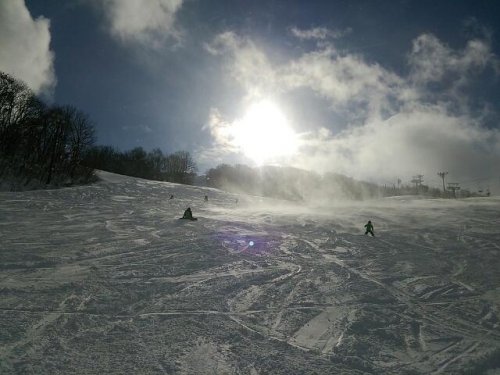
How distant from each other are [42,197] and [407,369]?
96.0 feet

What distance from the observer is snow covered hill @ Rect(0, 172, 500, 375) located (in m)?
5.56

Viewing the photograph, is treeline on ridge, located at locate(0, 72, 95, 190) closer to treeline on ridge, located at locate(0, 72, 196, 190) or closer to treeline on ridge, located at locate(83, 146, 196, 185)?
treeline on ridge, located at locate(0, 72, 196, 190)

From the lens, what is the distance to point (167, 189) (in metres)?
45.1

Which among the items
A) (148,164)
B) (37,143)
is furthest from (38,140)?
(148,164)

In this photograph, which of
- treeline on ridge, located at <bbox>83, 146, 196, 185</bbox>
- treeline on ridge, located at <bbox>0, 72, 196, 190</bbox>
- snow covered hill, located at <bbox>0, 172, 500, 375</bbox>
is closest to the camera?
snow covered hill, located at <bbox>0, 172, 500, 375</bbox>

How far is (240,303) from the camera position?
7.94 metres

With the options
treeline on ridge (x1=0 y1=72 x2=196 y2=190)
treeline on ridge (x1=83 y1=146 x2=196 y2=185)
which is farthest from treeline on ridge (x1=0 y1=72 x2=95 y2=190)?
treeline on ridge (x1=83 y1=146 x2=196 y2=185)

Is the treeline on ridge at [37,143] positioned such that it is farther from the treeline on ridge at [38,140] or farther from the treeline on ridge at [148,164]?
the treeline on ridge at [148,164]

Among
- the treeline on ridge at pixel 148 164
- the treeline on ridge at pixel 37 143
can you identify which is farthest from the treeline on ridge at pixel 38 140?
the treeline on ridge at pixel 148 164

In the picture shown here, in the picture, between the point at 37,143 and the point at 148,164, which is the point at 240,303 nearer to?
the point at 37,143

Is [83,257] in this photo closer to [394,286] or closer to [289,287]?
[289,287]

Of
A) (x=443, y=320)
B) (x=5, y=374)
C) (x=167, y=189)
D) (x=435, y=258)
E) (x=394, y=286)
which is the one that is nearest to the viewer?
(x=5, y=374)

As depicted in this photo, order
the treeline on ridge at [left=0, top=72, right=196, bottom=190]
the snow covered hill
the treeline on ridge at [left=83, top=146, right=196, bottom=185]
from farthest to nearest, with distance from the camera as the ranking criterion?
1. the treeline on ridge at [left=83, top=146, right=196, bottom=185]
2. the treeline on ridge at [left=0, top=72, right=196, bottom=190]
3. the snow covered hill

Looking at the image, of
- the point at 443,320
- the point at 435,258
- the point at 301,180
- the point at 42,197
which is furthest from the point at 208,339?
the point at 301,180
